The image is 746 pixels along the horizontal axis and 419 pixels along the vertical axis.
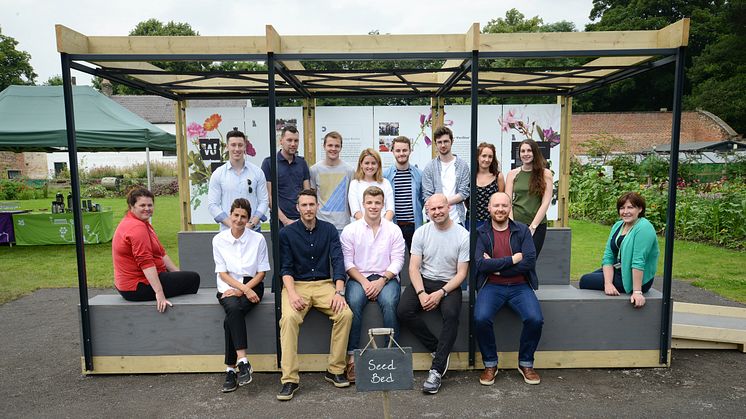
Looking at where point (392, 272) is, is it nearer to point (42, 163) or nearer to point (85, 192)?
point (85, 192)

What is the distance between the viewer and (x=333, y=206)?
5449 mm

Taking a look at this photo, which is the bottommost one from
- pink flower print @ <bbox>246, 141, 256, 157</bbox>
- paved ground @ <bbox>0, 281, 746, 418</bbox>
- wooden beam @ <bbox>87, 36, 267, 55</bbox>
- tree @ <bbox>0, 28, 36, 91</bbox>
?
paved ground @ <bbox>0, 281, 746, 418</bbox>

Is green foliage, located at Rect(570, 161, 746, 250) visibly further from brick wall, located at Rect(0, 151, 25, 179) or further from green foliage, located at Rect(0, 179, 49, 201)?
brick wall, located at Rect(0, 151, 25, 179)

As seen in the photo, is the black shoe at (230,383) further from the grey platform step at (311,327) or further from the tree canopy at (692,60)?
the tree canopy at (692,60)

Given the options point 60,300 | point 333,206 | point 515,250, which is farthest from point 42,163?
point 515,250

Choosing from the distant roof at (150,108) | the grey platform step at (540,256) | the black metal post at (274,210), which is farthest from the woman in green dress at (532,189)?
the distant roof at (150,108)

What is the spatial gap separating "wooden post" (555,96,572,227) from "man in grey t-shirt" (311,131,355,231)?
314 centimetres

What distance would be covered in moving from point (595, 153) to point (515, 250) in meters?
17.0

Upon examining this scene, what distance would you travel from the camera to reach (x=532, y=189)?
492cm

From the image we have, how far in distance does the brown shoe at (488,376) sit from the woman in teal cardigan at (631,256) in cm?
123

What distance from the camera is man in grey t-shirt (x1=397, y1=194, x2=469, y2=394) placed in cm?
402

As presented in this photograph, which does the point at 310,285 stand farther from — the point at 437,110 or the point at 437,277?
the point at 437,110

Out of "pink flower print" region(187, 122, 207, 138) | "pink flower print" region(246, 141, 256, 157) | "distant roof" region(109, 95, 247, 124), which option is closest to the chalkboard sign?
"pink flower print" region(246, 141, 256, 157)

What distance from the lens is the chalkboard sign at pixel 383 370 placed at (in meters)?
2.85
